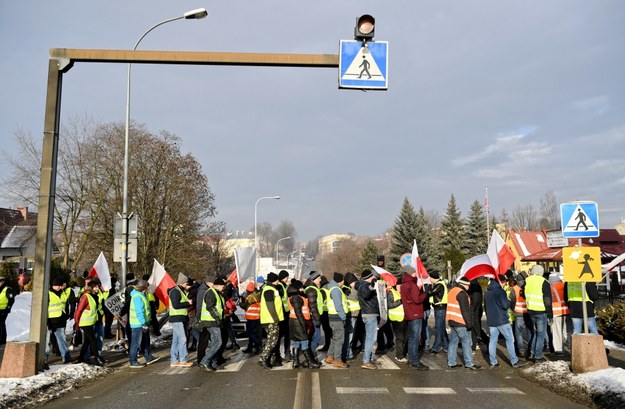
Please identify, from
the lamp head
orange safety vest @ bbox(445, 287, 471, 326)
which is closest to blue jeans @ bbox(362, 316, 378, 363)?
orange safety vest @ bbox(445, 287, 471, 326)

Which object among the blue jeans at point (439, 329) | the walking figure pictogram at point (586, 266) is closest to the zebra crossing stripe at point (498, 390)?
the walking figure pictogram at point (586, 266)

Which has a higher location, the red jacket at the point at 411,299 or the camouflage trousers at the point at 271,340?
the red jacket at the point at 411,299

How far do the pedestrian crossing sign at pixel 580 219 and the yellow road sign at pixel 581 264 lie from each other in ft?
1.27

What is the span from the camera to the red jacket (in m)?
11.4

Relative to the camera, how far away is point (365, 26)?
9.00 metres

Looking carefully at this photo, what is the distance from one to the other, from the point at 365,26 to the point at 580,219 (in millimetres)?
5311

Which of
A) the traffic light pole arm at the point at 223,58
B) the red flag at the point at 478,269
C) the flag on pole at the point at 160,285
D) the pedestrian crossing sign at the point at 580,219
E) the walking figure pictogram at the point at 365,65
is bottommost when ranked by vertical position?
the flag on pole at the point at 160,285

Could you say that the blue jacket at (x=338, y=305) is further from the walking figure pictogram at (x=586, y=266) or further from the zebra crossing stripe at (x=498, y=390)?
the walking figure pictogram at (x=586, y=266)

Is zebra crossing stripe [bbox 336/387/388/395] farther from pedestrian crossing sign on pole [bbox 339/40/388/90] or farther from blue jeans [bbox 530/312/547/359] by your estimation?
pedestrian crossing sign on pole [bbox 339/40/388/90]

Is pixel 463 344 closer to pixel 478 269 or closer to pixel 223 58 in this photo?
pixel 478 269

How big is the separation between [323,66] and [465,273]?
5.55m

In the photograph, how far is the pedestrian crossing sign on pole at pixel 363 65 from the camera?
9.09 meters

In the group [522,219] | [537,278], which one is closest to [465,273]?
[537,278]

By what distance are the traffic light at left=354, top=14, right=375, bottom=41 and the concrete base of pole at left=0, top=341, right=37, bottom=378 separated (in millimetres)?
7577
